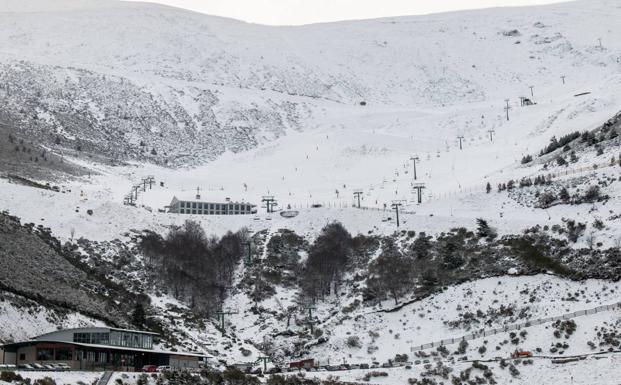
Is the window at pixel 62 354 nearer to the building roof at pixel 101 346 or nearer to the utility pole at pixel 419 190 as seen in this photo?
the building roof at pixel 101 346

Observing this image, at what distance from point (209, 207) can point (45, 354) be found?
58.2 m

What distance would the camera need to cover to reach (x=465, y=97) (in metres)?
200

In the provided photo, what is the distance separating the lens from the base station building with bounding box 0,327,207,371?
56781mm

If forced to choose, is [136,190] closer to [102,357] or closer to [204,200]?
[204,200]

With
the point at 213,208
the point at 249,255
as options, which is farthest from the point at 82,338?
the point at 213,208

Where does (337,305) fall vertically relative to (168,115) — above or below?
below

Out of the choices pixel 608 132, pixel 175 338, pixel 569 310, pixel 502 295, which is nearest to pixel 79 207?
pixel 175 338

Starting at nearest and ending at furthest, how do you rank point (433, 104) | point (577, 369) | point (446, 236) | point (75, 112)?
point (577, 369) → point (446, 236) → point (75, 112) → point (433, 104)

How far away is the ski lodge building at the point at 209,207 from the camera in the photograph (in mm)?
111750

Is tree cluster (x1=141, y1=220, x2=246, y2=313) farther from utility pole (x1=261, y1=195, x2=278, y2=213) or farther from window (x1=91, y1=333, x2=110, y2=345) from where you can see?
window (x1=91, y1=333, x2=110, y2=345)

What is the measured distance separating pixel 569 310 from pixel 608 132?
146ft

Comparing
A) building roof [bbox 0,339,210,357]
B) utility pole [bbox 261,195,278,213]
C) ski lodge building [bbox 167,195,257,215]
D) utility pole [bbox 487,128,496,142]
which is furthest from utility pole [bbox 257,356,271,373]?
utility pole [bbox 487,128,496,142]

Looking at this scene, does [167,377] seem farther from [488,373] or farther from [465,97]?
[465,97]

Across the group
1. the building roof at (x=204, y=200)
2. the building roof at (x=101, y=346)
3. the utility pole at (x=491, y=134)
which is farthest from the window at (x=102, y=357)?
the utility pole at (x=491, y=134)
